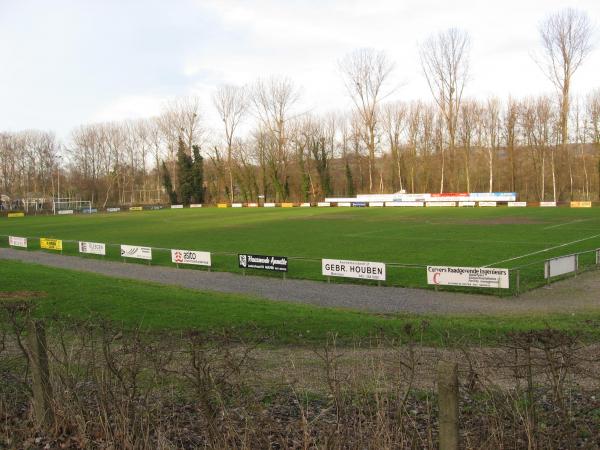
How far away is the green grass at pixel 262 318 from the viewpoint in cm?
1242

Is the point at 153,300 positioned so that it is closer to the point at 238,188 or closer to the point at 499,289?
the point at 499,289

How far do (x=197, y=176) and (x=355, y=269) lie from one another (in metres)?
90.6

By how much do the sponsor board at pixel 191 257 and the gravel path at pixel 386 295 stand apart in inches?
28.6

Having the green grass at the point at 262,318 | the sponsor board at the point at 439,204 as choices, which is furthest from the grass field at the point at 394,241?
the sponsor board at the point at 439,204

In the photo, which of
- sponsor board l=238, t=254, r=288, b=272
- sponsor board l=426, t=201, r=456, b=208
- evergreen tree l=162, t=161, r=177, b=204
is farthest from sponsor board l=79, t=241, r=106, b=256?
evergreen tree l=162, t=161, r=177, b=204

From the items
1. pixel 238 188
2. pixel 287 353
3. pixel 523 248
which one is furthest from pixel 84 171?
pixel 287 353

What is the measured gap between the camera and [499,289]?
63.8 feet

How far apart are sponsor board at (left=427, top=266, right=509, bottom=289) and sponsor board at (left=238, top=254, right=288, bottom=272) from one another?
697 cm

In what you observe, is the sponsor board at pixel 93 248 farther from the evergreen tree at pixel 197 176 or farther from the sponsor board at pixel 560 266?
the evergreen tree at pixel 197 176

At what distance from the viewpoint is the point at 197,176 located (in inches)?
4277

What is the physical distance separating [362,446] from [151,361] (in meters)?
2.28

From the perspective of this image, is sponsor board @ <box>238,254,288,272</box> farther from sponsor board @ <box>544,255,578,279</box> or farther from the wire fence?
sponsor board @ <box>544,255,578,279</box>

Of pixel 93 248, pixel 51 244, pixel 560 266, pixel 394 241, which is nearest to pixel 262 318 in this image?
pixel 560 266

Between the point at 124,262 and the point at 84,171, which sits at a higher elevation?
the point at 84,171
